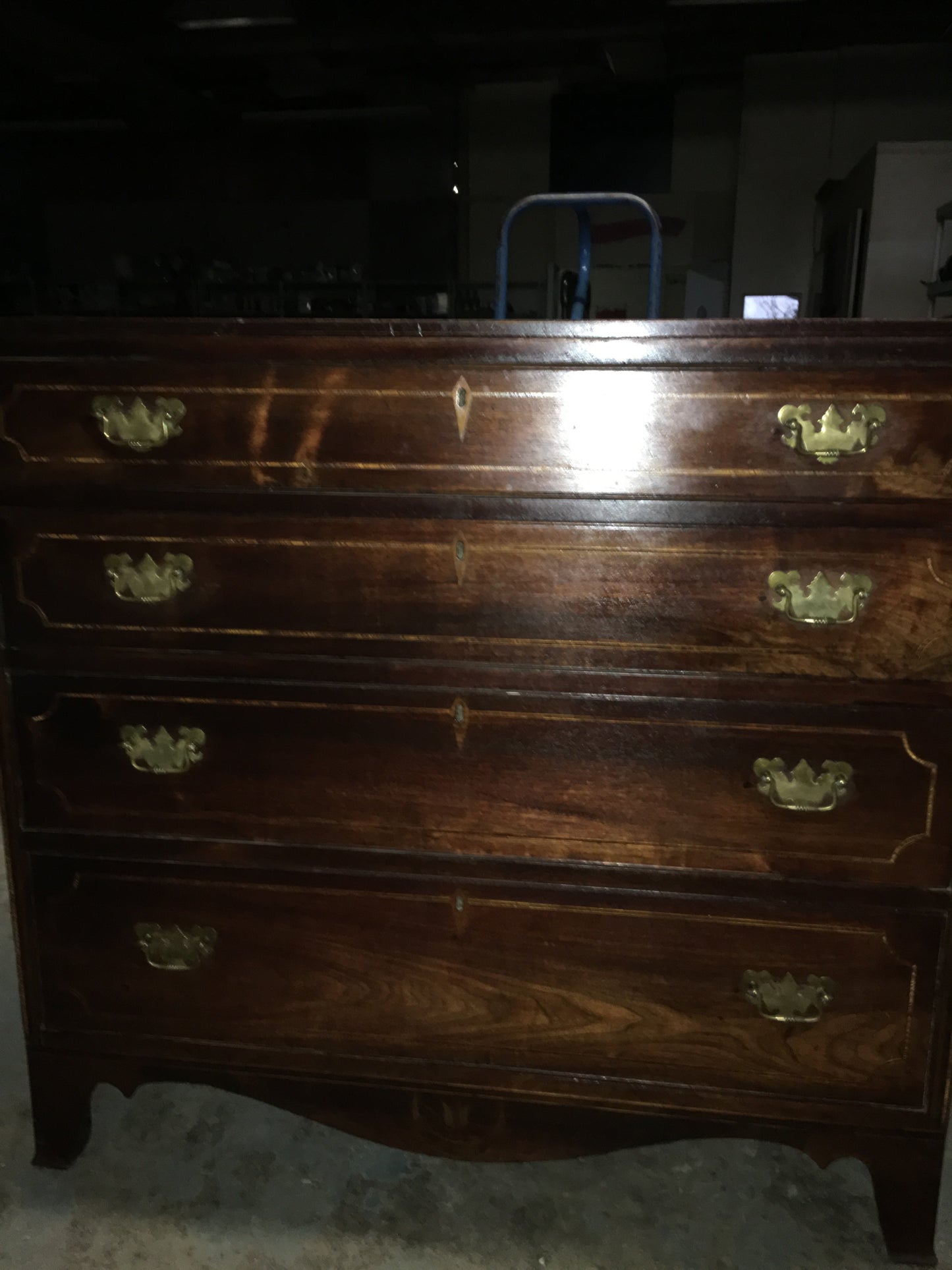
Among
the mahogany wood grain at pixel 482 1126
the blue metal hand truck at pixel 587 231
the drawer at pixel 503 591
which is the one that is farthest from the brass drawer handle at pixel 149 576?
the mahogany wood grain at pixel 482 1126

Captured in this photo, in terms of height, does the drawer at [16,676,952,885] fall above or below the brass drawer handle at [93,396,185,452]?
below

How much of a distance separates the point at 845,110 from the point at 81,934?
580 cm

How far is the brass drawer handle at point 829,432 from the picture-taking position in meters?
0.94

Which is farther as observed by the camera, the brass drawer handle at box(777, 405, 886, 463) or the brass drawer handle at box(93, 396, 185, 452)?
the brass drawer handle at box(93, 396, 185, 452)

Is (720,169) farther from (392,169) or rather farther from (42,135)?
(42,135)

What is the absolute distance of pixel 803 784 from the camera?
3.38ft

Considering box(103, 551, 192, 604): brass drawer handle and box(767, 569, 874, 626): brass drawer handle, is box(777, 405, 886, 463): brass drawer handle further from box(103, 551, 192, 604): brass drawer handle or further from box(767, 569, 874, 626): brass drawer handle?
box(103, 551, 192, 604): brass drawer handle

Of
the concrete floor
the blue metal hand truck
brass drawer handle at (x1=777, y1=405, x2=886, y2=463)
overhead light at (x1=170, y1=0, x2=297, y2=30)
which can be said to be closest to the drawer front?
brass drawer handle at (x1=777, y1=405, x2=886, y2=463)

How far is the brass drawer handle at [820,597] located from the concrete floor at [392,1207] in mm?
884

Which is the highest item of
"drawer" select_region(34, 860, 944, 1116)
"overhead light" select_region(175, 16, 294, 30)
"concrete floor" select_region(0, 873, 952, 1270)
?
"overhead light" select_region(175, 16, 294, 30)

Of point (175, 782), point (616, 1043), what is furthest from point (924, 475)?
point (175, 782)

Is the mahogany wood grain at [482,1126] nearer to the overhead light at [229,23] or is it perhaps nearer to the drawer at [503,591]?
the drawer at [503,591]

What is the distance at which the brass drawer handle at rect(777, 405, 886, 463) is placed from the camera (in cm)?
94

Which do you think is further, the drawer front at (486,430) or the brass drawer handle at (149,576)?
the brass drawer handle at (149,576)
